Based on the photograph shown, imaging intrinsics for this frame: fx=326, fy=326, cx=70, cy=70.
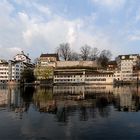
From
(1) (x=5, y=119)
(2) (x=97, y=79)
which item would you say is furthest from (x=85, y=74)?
(1) (x=5, y=119)

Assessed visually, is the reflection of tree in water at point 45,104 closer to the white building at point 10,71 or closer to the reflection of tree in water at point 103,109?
the reflection of tree in water at point 103,109

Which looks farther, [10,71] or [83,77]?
[10,71]

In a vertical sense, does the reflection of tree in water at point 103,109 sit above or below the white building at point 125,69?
below

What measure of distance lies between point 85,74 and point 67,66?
9.91 m

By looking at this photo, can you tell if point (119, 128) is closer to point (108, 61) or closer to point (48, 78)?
point (48, 78)

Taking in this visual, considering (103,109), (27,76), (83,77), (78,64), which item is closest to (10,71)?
(27,76)

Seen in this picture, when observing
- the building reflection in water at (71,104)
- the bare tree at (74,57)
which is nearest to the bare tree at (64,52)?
the bare tree at (74,57)

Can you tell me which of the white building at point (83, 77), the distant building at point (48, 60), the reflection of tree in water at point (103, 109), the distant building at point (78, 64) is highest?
the distant building at point (48, 60)

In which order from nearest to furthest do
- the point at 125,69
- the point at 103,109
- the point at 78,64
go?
the point at 103,109 < the point at 78,64 < the point at 125,69

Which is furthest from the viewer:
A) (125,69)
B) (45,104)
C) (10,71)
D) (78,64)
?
(125,69)

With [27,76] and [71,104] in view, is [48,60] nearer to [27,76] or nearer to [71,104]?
[27,76]

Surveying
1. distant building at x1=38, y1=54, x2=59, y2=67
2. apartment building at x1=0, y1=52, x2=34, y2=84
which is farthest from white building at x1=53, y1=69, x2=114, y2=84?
apartment building at x1=0, y1=52, x2=34, y2=84

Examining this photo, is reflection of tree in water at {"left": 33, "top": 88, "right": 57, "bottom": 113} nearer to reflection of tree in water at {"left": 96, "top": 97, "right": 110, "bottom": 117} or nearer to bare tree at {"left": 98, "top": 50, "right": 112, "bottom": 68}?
reflection of tree in water at {"left": 96, "top": 97, "right": 110, "bottom": 117}

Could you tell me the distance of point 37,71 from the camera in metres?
129
